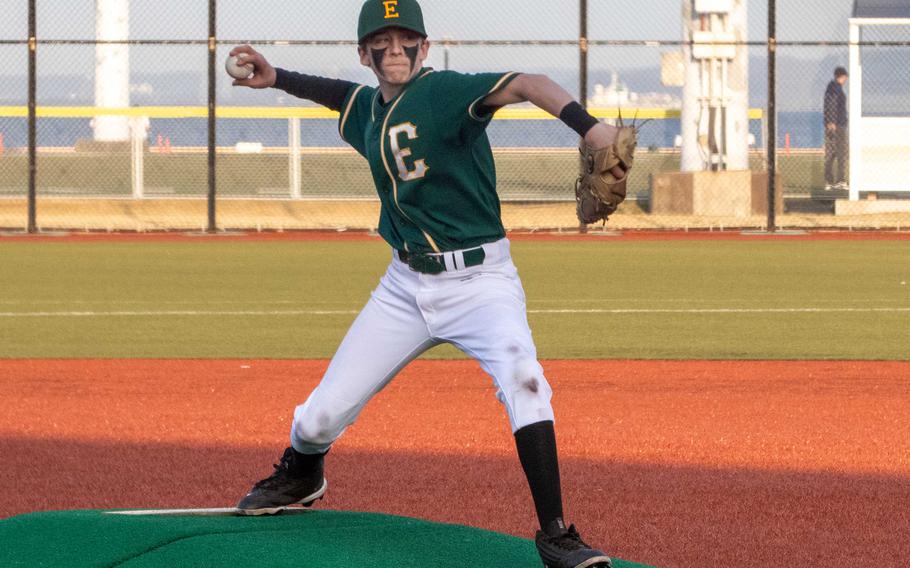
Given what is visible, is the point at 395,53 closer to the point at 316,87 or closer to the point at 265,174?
the point at 316,87

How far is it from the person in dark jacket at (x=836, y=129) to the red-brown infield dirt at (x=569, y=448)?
16.6 metres

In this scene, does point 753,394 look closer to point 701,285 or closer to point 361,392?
point 361,392

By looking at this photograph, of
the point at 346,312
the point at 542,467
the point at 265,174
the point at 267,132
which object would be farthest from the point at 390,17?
the point at 267,132

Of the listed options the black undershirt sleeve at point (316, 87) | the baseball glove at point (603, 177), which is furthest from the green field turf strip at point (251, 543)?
the black undershirt sleeve at point (316, 87)

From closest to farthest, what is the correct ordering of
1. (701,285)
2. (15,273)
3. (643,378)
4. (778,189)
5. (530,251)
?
1. (643,378)
2. (701,285)
3. (15,273)
4. (530,251)
5. (778,189)

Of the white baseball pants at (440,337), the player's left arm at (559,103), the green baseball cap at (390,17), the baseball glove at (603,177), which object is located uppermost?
the green baseball cap at (390,17)

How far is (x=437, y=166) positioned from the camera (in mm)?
4844

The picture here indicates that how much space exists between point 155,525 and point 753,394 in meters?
4.90

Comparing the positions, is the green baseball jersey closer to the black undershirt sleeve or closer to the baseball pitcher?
the baseball pitcher

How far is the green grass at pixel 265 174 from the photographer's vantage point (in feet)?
118

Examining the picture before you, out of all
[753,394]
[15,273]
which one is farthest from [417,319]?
[15,273]

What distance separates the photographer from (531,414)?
4.56m

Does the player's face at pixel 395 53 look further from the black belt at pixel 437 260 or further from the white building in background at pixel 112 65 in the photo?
the white building in background at pixel 112 65

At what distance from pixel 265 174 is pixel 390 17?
122 ft
